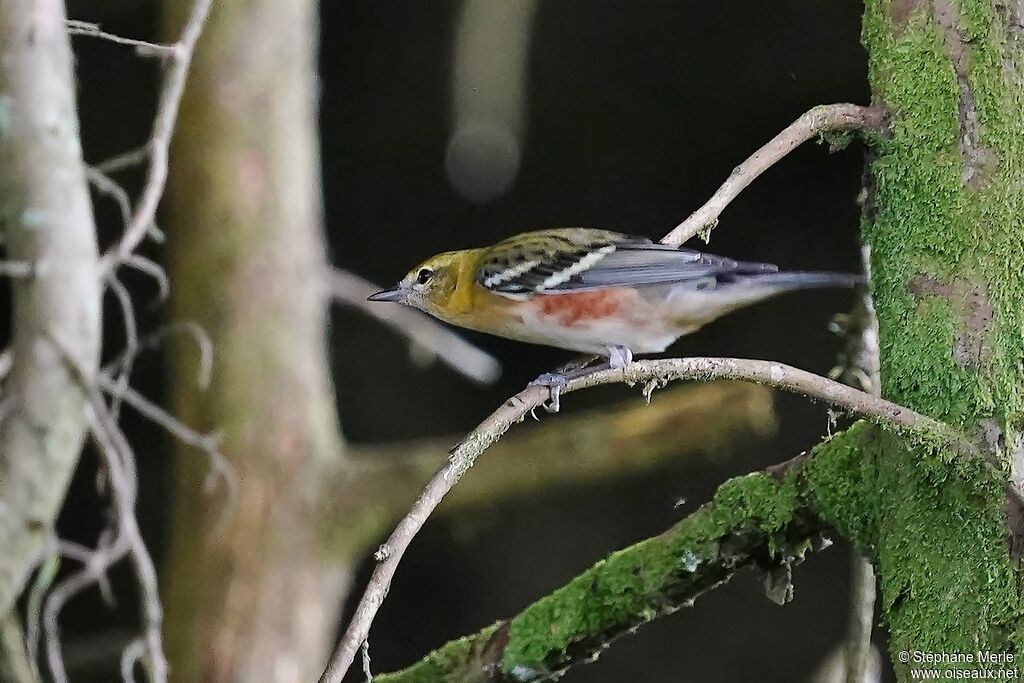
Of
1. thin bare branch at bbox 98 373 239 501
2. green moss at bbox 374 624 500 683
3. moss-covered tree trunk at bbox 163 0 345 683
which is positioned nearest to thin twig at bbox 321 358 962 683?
green moss at bbox 374 624 500 683

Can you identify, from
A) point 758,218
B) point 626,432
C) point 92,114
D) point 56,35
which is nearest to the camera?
point 56,35

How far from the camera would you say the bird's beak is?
142 cm

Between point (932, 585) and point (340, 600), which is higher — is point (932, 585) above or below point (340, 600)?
above

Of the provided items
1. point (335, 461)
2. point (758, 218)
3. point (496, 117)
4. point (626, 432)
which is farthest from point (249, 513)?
point (758, 218)

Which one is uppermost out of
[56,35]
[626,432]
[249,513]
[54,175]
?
[56,35]

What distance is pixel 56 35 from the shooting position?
1.24 metres

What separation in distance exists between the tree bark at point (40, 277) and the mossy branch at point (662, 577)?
1.90ft

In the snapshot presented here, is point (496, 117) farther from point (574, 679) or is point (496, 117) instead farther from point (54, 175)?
point (574, 679)

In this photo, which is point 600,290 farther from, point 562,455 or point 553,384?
point 562,455

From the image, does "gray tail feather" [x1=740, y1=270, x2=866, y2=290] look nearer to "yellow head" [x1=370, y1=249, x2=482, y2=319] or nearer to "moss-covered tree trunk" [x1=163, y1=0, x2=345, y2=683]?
"yellow head" [x1=370, y1=249, x2=482, y2=319]

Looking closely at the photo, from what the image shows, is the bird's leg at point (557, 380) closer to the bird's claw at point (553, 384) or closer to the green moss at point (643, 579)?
the bird's claw at point (553, 384)

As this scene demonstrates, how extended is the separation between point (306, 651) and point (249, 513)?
0.82 feet

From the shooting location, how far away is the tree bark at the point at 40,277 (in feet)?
4.05

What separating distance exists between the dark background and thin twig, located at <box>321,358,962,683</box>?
970 mm
